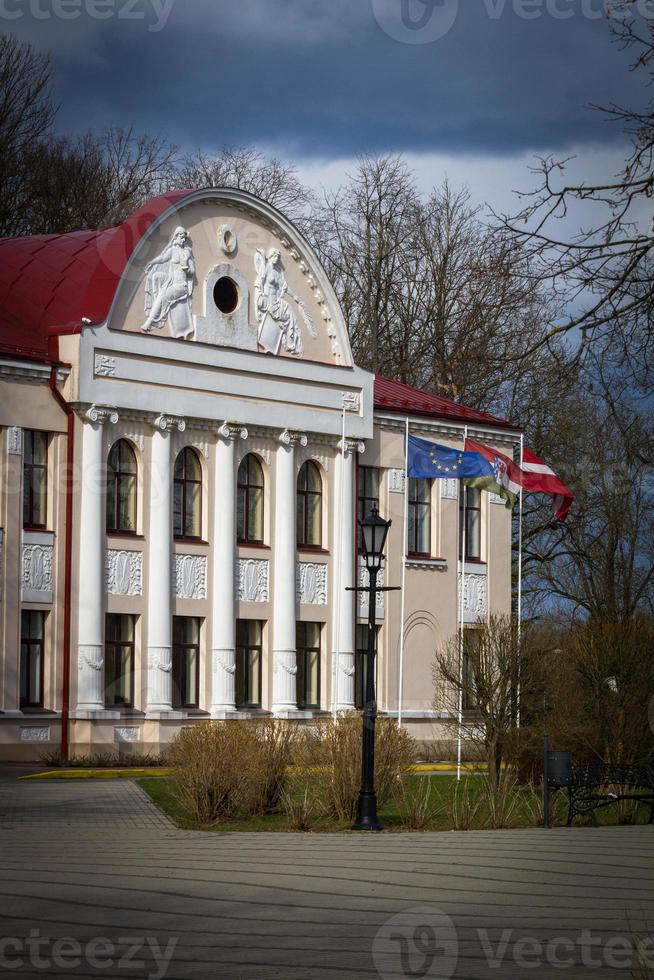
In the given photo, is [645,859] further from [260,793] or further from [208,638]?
[208,638]

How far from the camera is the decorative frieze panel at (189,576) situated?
1426 inches

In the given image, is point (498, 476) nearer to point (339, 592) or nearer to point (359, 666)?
point (339, 592)

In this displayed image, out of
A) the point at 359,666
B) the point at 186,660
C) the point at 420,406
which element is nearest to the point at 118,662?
the point at 186,660

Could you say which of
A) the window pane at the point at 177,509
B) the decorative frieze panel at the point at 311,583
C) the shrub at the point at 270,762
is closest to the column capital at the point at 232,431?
the window pane at the point at 177,509

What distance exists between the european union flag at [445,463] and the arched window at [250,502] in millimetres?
3581

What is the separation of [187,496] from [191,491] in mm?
168

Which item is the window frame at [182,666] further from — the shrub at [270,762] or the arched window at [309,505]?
the shrub at [270,762]

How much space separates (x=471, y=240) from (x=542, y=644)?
26.8 metres

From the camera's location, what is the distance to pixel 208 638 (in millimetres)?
36750

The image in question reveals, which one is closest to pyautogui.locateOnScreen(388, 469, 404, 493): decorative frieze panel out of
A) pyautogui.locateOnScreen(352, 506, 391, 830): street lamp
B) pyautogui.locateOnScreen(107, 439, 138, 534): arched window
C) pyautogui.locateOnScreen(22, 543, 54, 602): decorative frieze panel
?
pyautogui.locateOnScreen(107, 439, 138, 534): arched window

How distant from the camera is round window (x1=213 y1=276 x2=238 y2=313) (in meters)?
37.6

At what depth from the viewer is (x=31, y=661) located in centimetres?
3366

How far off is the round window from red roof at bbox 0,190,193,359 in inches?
93.7

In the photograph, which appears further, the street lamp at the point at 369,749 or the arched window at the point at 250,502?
the arched window at the point at 250,502
